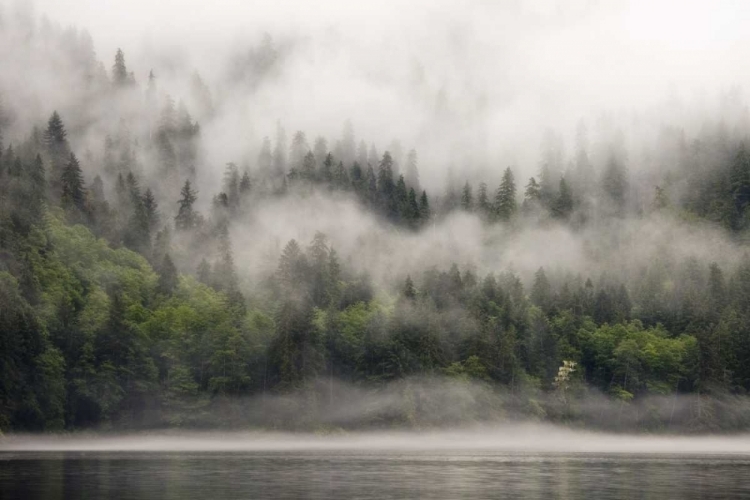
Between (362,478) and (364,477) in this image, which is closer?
(362,478)

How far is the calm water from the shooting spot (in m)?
82.2

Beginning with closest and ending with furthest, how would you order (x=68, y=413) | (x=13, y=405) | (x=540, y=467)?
(x=540, y=467) < (x=13, y=405) < (x=68, y=413)

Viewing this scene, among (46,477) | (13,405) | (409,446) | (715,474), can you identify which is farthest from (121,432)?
(715,474)

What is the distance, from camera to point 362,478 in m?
98.2

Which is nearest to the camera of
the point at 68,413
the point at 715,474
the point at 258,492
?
the point at 258,492

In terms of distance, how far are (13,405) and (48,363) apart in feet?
37.7

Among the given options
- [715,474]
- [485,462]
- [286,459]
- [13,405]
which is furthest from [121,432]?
[715,474]

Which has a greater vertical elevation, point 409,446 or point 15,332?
point 15,332

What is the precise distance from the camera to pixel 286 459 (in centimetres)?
13512

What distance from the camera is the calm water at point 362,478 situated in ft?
270

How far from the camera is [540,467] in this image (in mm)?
119000

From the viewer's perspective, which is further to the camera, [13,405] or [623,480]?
[13,405]

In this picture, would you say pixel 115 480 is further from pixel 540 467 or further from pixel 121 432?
pixel 121 432

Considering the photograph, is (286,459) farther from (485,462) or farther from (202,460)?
(485,462)
